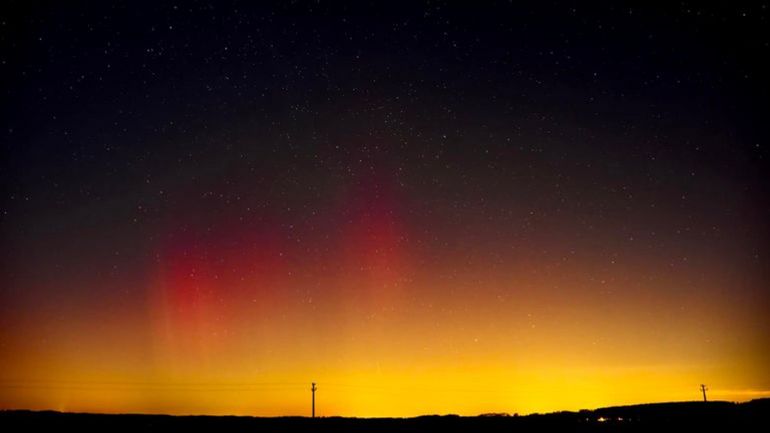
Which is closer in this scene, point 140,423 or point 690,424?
point 690,424

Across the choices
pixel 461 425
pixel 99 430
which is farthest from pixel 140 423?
pixel 461 425

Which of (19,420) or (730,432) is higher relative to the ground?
(19,420)

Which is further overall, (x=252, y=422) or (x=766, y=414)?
(x=252, y=422)

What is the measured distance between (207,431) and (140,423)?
15.1ft

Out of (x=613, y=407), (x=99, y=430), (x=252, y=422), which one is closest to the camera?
(x=99, y=430)

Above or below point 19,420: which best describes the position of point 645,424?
below

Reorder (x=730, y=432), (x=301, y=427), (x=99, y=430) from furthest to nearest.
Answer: (x=301, y=427)
(x=99, y=430)
(x=730, y=432)

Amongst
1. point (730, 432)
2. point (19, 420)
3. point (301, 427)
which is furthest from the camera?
point (301, 427)

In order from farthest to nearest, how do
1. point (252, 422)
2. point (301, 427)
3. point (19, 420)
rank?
point (252, 422) → point (301, 427) → point (19, 420)

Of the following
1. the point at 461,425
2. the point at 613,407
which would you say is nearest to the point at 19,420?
the point at 461,425

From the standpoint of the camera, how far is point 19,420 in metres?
22.5

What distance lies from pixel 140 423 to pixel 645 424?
73.4ft

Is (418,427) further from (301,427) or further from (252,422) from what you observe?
(252,422)

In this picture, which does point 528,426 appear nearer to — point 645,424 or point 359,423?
point 645,424
